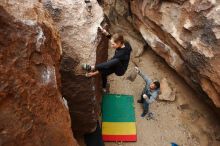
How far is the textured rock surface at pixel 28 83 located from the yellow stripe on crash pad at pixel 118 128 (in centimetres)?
307

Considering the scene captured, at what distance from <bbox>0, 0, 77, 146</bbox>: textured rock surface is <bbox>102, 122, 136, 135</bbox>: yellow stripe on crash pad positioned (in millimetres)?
3072

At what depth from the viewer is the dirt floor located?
26.9 ft

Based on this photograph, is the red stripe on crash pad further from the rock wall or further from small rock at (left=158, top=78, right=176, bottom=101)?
the rock wall

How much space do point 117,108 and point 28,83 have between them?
424 centimetres

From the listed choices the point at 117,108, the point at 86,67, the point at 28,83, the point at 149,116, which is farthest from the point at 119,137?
the point at 28,83

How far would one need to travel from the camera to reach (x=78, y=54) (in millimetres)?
6312

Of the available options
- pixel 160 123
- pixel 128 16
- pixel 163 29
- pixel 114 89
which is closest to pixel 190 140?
pixel 160 123

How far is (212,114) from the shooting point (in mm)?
8695

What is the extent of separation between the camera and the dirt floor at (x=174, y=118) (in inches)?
323

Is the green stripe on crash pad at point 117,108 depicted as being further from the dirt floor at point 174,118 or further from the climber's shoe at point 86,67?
the climber's shoe at point 86,67

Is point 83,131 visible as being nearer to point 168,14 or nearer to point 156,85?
point 156,85

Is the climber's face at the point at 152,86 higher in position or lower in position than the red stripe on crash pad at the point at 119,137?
higher

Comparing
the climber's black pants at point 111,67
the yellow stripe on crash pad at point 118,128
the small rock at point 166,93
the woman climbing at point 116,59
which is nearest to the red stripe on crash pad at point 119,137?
the yellow stripe on crash pad at point 118,128

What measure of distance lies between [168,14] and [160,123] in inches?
106
